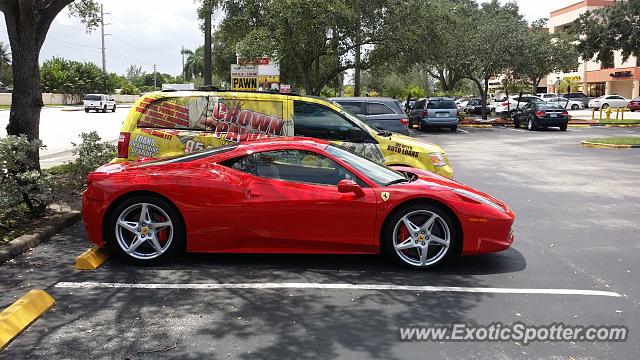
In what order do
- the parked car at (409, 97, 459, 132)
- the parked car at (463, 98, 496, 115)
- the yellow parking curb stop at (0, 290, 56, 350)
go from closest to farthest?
1. the yellow parking curb stop at (0, 290, 56, 350)
2. the parked car at (409, 97, 459, 132)
3. the parked car at (463, 98, 496, 115)

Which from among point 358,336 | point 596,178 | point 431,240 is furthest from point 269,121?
point 596,178

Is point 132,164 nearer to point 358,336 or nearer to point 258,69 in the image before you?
point 358,336

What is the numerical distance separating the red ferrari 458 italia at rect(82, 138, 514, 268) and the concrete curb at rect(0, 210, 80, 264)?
867mm

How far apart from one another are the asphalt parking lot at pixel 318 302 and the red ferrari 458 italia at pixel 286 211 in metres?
0.22

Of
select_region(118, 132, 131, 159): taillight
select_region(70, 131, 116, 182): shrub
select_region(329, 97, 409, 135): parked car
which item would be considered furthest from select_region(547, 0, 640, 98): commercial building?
select_region(118, 132, 131, 159): taillight

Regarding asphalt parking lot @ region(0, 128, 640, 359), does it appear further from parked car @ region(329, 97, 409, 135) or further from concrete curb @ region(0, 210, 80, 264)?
parked car @ region(329, 97, 409, 135)

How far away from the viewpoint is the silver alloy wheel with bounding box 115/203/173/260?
556 cm

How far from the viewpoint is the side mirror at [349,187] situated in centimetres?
533

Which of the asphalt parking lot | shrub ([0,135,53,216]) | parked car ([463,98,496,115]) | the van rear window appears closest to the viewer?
the asphalt parking lot

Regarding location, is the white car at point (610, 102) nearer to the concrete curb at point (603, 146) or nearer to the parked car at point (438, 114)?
the parked car at point (438, 114)

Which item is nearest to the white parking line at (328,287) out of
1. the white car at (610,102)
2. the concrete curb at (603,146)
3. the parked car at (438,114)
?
the concrete curb at (603,146)

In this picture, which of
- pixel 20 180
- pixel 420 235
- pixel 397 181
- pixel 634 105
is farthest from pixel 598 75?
pixel 20 180

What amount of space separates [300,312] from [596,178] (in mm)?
9479

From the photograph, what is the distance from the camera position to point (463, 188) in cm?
575
